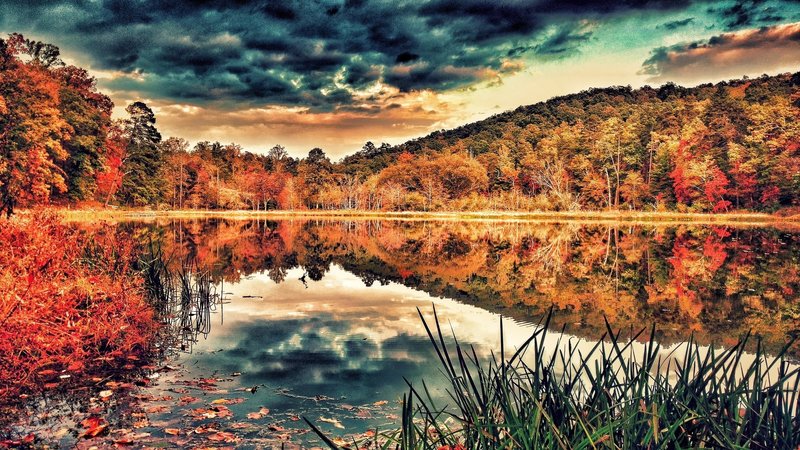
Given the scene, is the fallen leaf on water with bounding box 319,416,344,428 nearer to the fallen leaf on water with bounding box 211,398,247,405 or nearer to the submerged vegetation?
the fallen leaf on water with bounding box 211,398,247,405

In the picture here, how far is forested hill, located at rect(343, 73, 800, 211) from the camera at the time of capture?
54.9 m

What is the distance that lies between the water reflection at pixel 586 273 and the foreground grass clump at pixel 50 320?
6.17 meters

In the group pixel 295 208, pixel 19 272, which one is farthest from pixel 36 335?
pixel 295 208

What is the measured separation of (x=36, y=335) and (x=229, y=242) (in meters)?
23.8

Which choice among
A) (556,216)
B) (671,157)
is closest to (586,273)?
(556,216)

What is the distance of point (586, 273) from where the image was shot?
18.5 metres

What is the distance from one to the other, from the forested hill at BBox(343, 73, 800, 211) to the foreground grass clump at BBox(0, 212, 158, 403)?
57398 millimetres

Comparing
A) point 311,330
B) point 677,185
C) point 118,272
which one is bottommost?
point 311,330

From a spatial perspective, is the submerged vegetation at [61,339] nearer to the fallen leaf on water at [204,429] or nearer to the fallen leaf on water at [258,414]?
the fallen leaf on water at [204,429]

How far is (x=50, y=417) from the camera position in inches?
219

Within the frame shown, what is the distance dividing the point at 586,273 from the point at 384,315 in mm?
9558

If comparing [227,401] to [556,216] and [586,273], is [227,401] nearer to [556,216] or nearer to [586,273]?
[586,273]

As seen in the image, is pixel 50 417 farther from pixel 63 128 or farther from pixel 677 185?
pixel 677 185

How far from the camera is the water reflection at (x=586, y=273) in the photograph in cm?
1158
